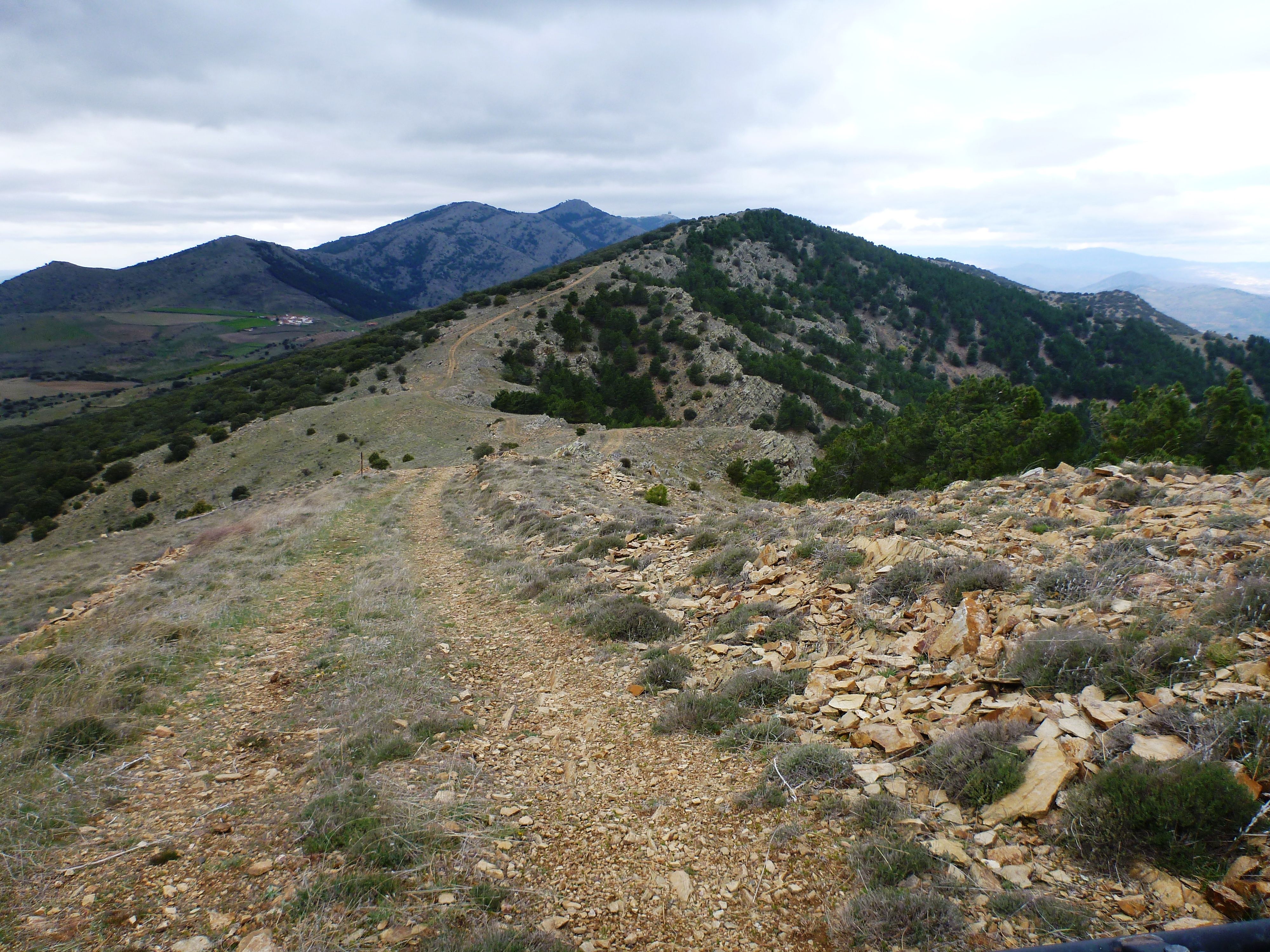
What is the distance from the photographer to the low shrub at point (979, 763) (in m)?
4.21

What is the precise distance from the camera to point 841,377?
258ft

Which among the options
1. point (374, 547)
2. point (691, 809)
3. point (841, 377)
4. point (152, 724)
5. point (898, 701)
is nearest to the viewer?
point (691, 809)

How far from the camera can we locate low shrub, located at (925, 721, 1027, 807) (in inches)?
166

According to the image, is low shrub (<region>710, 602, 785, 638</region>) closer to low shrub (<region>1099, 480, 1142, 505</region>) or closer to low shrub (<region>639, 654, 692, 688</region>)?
low shrub (<region>639, 654, 692, 688</region>)

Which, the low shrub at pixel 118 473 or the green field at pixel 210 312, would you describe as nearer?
the low shrub at pixel 118 473

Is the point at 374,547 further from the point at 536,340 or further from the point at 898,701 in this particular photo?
the point at 536,340

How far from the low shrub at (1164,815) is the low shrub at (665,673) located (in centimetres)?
404

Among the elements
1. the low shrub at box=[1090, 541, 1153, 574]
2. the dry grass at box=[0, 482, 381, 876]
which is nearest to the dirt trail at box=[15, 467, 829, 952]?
the dry grass at box=[0, 482, 381, 876]

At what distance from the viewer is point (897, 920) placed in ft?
11.4

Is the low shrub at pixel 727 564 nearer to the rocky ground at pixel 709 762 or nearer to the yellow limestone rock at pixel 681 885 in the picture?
the rocky ground at pixel 709 762

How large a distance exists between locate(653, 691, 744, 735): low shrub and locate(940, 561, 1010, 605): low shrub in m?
3.02

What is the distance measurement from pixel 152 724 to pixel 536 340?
62.5m

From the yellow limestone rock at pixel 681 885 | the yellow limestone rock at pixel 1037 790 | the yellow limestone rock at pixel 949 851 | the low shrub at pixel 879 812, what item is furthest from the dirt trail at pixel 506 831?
the yellow limestone rock at pixel 1037 790

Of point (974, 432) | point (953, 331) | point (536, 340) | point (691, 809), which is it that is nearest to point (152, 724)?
point (691, 809)
